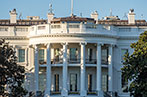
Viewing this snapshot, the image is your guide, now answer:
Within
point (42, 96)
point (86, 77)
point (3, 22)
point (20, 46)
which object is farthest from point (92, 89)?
point (3, 22)

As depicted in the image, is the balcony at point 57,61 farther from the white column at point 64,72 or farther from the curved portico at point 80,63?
the white column at point 64,72

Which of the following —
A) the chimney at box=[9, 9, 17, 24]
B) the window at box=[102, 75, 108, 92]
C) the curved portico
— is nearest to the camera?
the curved portico

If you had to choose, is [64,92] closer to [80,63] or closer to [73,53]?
[80,63]

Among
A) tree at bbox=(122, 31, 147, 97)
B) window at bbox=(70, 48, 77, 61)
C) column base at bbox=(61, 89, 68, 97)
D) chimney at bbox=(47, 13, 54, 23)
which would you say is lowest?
column base at bbox=(61, 89, 68, 97)

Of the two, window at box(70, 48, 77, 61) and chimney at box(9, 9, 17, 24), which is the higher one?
chimney at box(9, 9, 17, 24)

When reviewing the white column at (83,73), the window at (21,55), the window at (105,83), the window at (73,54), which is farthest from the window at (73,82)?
the window at (21,55)

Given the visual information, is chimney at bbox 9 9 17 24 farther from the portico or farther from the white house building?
the portico

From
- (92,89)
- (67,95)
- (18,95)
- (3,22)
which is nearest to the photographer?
(18,95)

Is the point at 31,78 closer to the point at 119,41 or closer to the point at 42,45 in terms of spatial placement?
the point at 42,45

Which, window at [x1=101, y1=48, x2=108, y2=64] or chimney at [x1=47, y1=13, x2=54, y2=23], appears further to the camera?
chimney at [x1=47, y1=13, x2=54, y2=23]

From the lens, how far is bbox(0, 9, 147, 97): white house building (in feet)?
217

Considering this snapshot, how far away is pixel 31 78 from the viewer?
70812mm

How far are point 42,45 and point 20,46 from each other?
12.9 ft

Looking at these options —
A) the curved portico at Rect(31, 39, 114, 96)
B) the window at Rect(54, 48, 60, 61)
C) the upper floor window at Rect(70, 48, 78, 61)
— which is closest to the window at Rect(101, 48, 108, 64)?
the curved portico at Rect(31, 39, 114, 96)
